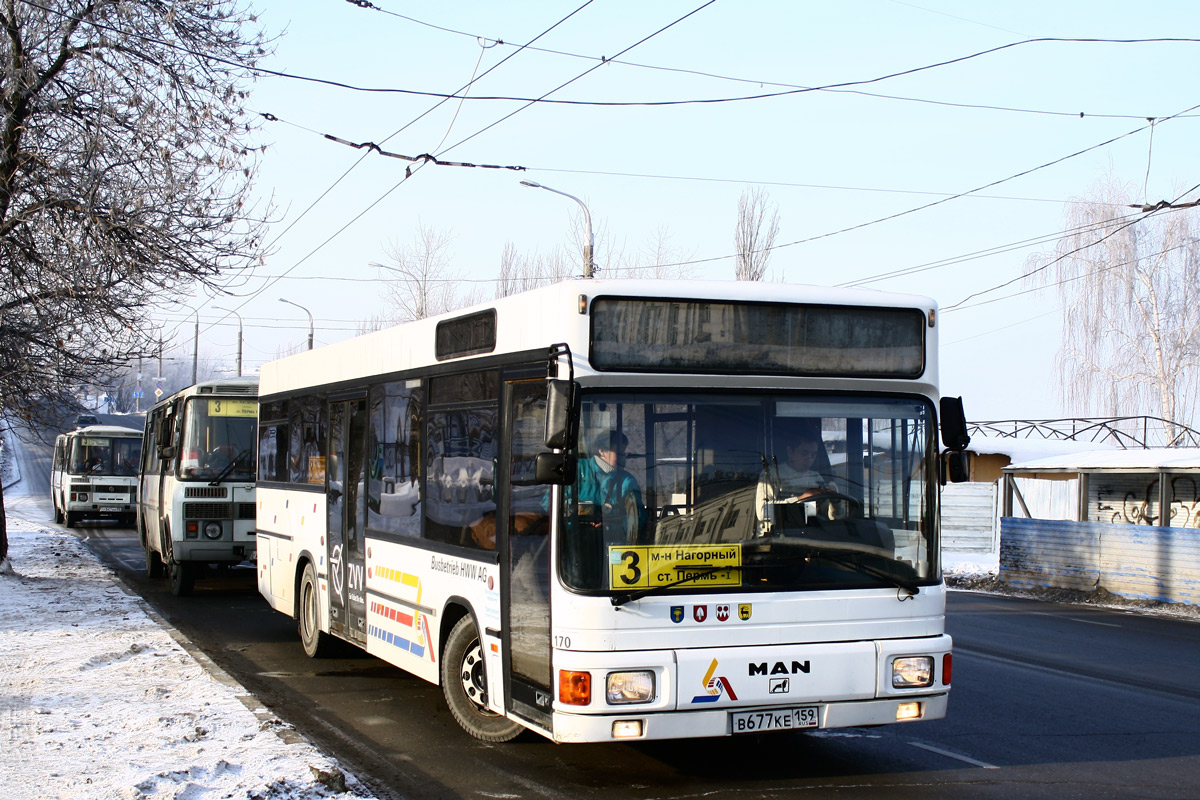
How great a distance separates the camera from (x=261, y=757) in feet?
21.9

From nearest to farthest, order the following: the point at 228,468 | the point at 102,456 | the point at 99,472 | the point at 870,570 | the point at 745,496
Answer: the point at 745,496 < the point at 870,570 < the point at 228,468 < the point at 102,456 < the point at 99,472

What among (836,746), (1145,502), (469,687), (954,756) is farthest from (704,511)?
(1145,502)

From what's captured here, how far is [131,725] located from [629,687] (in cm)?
354

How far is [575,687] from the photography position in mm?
5965

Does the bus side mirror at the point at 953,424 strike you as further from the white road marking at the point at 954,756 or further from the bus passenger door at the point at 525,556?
the bus passenger door at the point at 525,556

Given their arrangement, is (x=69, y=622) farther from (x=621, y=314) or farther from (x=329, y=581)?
(x=621, y=314)

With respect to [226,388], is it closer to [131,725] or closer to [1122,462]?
[131,725]

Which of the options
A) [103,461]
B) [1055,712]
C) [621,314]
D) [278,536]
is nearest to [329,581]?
[278,536]

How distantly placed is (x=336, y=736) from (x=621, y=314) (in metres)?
3.56

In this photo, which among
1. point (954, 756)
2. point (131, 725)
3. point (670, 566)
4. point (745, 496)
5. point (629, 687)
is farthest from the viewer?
point (131, 725)

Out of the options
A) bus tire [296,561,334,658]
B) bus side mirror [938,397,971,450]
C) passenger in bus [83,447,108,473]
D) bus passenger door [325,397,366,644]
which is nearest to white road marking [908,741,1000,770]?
bus side mirror [938,397,971,450]

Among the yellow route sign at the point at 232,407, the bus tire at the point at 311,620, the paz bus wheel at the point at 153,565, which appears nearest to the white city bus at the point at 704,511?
the bus tire at the point at 311,620

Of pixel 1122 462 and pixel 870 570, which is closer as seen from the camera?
pixel 870 570

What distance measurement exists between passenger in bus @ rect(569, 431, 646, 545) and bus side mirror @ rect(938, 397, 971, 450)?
69.3 inches
